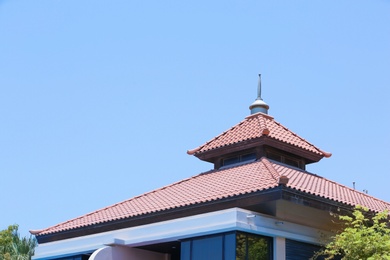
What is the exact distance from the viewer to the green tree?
1944cm

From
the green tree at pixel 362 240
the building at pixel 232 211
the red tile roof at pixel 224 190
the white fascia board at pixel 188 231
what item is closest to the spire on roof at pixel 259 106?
the building at pixel 232 211

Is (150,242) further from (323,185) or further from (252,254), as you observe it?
(323,185)

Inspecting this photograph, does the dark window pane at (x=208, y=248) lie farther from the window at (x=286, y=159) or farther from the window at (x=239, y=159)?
the window at (x=286, y=159)

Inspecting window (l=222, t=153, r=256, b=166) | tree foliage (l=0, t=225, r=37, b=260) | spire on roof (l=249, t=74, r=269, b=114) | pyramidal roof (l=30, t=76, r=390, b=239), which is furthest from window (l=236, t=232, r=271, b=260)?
tree foliage (l=0, t=225, r=37, b=260)

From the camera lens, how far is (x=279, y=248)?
19828 mm

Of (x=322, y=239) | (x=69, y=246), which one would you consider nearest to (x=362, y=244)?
(x=322, y=239)

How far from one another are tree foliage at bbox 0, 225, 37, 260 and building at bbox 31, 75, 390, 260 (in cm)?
945

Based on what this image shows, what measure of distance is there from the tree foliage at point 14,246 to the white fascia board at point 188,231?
1005 cm

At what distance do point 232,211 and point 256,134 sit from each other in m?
5.19

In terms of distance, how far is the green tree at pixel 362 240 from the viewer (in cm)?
1944

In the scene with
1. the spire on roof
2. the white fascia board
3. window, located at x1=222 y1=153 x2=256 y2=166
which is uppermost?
the spire on roof

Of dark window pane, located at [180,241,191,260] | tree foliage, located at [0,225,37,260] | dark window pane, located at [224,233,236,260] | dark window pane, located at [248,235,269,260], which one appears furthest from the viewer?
tree foliage, located at [0,225,37,260]

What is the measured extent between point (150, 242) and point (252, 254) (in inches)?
126

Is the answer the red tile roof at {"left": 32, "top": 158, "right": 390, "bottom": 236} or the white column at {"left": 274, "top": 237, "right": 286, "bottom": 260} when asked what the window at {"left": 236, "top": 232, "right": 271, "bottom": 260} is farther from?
the red tile roof at {"left": 32, "top": 158, "right": 390, "bottom": 236}
